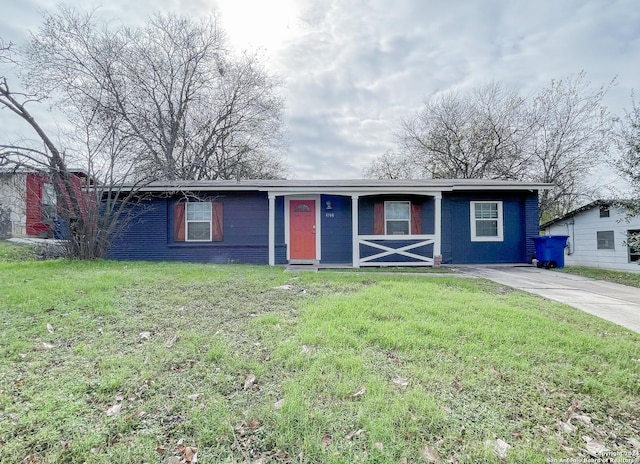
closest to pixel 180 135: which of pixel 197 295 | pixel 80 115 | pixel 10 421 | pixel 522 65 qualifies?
pixel 80 115

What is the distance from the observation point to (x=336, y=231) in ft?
32.7

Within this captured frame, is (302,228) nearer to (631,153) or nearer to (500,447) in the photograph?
(500,447)

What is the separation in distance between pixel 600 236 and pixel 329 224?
9955 millimetres

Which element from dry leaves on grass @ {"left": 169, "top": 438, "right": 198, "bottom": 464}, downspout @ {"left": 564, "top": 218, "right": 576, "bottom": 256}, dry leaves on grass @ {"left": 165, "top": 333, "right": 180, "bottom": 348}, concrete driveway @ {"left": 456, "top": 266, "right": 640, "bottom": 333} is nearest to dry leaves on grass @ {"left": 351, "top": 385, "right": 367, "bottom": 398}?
dry leaves on grass @ {"left": 169, "top": 438, "right": 198, "bottom": 464}

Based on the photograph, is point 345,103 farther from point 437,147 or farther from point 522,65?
point 437,147

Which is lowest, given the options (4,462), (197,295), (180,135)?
(4,462)

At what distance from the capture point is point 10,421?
1.90 metres

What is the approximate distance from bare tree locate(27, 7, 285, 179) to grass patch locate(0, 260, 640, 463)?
29.7 feet

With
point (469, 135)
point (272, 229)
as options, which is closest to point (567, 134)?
point (469, 135)

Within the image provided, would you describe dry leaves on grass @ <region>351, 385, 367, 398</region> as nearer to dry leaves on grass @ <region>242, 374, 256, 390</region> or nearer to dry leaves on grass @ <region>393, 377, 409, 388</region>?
dry leaves on grass @ <region>393, 377, 409, 388</region>

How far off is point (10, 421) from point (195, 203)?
27.6 ft

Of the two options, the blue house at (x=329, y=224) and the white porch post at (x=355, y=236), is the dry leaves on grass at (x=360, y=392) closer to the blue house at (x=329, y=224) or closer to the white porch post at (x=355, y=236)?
the white porch post at (x=355, y=236)

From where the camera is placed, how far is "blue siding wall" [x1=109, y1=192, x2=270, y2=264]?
965 centimetres

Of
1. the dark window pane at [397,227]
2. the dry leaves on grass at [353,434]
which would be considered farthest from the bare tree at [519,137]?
the dry leaves on grass at [353,434]
